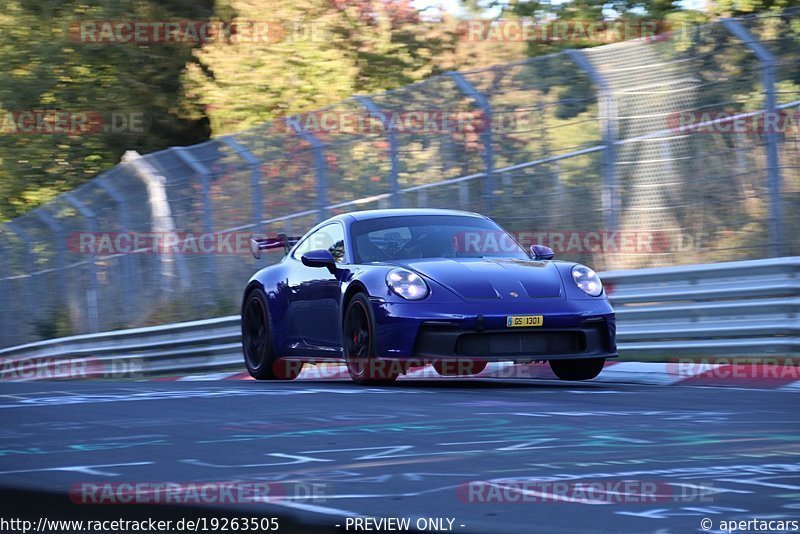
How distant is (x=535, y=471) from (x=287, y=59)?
2401 centimetres

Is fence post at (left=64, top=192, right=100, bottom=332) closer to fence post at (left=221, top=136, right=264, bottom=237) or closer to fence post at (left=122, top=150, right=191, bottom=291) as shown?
fence post at (left=122, top=150, right=191, bottom=291)

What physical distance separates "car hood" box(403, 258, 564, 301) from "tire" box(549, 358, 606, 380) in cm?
65

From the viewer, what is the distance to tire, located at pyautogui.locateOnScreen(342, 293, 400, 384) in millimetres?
9117

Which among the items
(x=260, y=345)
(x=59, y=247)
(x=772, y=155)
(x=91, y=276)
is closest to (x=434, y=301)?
(x=260, y=345)

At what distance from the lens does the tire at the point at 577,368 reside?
944 centimetres

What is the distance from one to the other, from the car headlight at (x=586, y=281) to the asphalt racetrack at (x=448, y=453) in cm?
76

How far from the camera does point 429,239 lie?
10023 mm

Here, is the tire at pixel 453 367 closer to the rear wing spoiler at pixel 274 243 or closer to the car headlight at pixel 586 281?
the car headlight at pixel 586 281

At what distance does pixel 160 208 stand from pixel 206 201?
138 cm

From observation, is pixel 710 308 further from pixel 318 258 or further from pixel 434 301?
pixel 318 258

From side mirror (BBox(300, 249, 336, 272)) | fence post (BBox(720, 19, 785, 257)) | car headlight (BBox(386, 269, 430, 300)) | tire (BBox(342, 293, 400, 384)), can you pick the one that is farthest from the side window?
fence post (BBox(720, 19, 785, 257))

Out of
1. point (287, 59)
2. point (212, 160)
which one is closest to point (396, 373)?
point (212, 160)

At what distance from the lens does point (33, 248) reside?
22.9 meters

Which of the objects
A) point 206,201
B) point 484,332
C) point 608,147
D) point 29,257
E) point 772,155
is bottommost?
point 29,257
